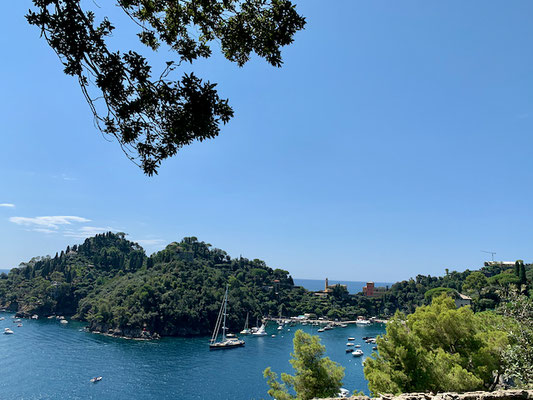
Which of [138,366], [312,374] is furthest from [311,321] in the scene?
[312,374]

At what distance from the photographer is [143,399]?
100 feet

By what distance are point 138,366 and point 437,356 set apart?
39.0m

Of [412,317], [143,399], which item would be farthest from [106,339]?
[412,317]

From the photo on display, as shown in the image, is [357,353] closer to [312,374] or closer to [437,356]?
[437,356]

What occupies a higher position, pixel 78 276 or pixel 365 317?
pixel 78 276

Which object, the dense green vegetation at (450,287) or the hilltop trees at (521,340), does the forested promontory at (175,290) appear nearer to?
the dense green vegetation at (450,287)

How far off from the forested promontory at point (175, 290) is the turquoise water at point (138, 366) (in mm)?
5964

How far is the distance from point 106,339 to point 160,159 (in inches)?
2463

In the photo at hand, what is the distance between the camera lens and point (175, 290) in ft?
225

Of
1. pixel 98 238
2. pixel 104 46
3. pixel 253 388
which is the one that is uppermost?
pixel 98 238

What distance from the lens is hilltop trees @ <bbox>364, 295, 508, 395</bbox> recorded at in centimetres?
1241

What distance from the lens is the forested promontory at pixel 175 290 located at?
2501 inches

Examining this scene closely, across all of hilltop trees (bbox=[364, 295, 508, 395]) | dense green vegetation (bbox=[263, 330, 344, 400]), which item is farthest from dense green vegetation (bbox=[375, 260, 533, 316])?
dense green vegetation (bbox=[263, 330, 344, 400])

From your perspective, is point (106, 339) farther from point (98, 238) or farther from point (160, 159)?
point (98, 238)
